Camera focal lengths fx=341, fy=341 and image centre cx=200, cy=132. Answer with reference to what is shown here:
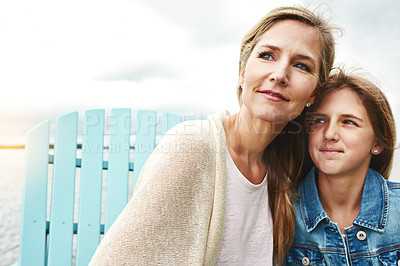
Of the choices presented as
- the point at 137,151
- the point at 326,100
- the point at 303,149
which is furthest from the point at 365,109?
the point at 137,151

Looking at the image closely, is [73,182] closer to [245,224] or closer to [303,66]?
[245,224]

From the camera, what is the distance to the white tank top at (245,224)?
1.10 metres

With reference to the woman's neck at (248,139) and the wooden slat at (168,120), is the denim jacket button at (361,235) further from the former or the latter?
the wooden slat at (168,120)

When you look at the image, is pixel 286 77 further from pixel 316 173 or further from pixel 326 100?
pixel 316 173

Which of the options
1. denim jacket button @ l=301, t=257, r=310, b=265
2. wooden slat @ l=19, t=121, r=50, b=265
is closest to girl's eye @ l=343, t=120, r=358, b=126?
denim jacket button @ l=301, t=257, r=310, b=265

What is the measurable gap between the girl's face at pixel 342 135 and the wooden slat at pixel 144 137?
0.87m

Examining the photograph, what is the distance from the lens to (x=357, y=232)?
3.90 ft

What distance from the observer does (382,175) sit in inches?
52.4

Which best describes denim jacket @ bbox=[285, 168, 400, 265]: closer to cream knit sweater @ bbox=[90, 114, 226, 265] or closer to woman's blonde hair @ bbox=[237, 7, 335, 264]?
woman's blonde hair @ bbox=[237, 7, 335, 264]

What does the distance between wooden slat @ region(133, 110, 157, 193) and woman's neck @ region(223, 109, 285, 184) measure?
0.63m

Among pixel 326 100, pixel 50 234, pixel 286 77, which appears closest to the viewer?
pixel 286 77

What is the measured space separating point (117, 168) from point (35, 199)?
431mm

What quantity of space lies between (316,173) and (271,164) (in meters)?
0.17

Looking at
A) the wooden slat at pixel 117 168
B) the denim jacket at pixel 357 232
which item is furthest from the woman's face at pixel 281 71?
the wooden slat at pixel 117 168
